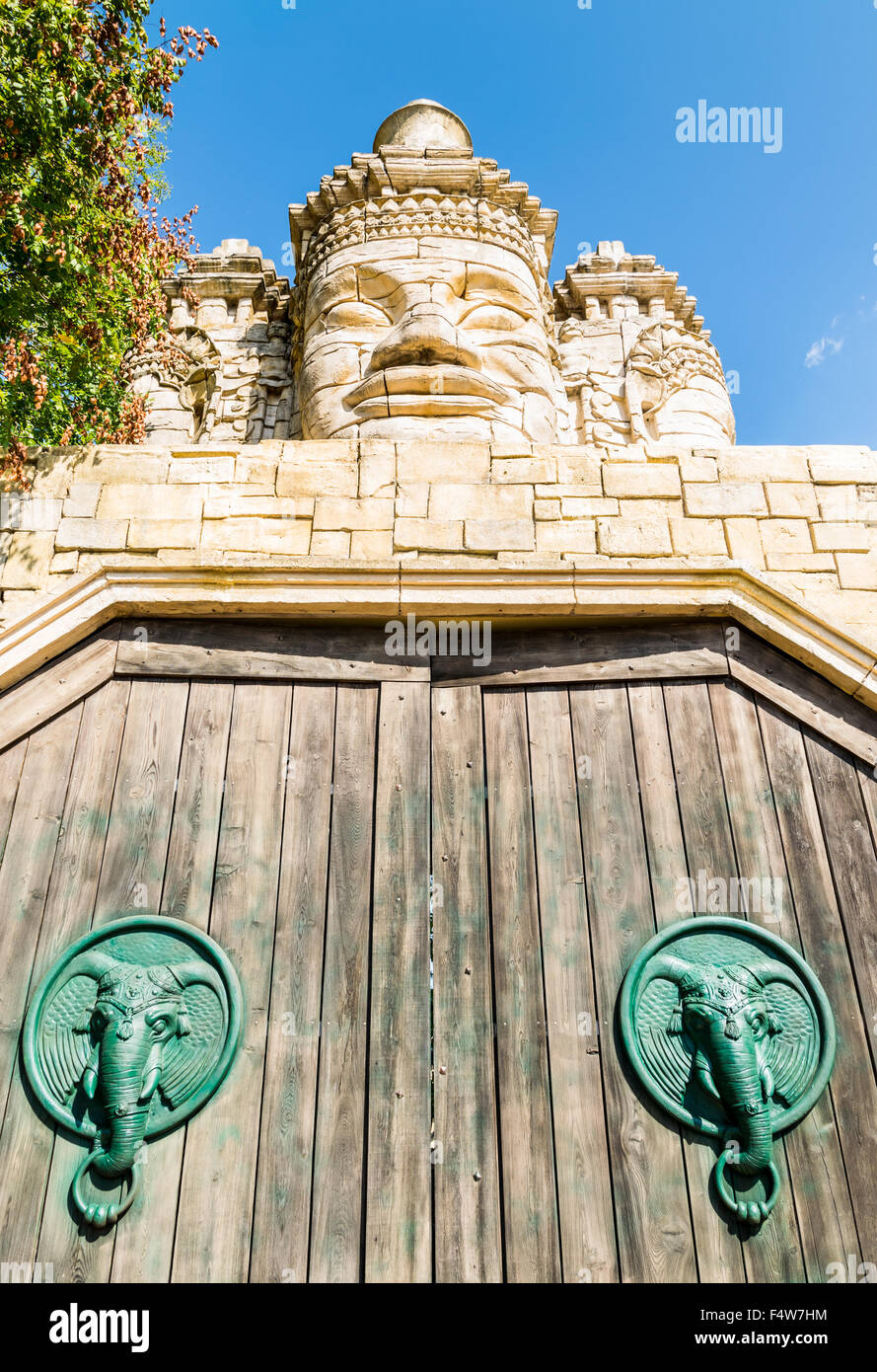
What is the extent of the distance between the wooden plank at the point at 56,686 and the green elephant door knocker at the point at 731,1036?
8.17ft

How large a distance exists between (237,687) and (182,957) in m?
1.15

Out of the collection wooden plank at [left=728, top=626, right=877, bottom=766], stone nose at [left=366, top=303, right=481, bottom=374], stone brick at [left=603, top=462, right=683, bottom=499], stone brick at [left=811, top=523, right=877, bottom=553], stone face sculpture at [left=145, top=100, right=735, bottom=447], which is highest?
stone face sculpture at [left=145, top=100, right=735, bottom=447]

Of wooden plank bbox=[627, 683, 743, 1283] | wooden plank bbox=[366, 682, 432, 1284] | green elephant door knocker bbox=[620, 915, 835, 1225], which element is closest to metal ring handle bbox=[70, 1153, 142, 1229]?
wooden plank bbox=[366, 682, 432, 1284]

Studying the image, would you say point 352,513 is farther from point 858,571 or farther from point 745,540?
point 858,571

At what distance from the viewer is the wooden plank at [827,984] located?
3.10m

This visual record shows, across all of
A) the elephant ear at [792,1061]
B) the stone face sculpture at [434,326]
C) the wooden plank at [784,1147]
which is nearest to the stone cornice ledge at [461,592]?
the wooden plank at [784,1147]

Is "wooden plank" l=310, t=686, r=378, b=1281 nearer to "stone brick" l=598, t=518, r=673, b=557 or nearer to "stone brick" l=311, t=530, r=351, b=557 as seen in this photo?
"stone brick" l=311, t=530, r=351, b=557

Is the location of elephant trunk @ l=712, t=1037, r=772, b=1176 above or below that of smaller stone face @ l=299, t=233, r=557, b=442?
below

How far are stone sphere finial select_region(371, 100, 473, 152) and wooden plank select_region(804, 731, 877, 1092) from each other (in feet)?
20.4

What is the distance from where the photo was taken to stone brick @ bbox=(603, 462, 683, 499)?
14.0ft

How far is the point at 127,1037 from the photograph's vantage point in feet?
10.4

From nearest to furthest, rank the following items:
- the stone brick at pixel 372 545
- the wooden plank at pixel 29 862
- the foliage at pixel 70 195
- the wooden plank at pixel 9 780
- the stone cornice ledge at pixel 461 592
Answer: the wooden plank at pixel 29 862
the wooden plank at pixel 9 780
the stone cornice ledge at pixel 461 592
the stone brick at pixel 372 545
the foliage at pixel 70 195

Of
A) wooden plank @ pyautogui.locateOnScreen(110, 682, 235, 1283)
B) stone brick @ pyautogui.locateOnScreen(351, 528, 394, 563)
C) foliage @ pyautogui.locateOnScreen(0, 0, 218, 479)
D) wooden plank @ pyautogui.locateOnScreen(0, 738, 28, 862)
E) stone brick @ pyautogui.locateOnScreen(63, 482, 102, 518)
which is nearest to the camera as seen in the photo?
wooden plank @ pyautogui.locateOnScreen(110, 682, 235, 1283)

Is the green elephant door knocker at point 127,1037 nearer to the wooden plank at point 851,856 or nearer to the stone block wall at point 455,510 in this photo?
the stone block wall at point 455,510
